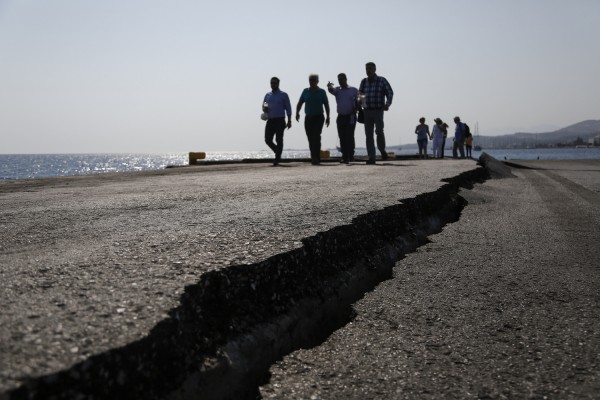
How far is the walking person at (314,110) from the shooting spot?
481 inches

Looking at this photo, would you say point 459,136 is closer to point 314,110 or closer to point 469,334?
point 314,110

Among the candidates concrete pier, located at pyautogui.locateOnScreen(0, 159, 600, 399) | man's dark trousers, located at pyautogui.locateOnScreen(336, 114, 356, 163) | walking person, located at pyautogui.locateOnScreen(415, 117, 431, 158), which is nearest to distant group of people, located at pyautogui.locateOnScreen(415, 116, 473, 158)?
walking person, located at pyautogui.locateOnScreen(415, 117, 431, 158)

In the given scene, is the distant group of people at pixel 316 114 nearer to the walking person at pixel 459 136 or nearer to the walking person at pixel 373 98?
the walking person at pixel 373 98

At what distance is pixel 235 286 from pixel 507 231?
2692 millimetres

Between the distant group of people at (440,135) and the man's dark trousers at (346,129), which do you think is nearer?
the man's dark trousers at (346,129)

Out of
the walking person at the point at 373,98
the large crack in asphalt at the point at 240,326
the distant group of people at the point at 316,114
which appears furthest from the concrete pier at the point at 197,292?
the distant group of people at the point at 316,114

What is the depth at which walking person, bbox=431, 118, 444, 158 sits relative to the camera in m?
24.0

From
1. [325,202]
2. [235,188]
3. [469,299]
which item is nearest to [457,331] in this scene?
[469,299]

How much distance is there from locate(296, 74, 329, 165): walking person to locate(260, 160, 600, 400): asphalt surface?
29.2 ft

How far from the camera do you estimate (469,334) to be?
6.67 ft

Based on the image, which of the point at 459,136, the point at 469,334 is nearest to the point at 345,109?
the point at 469,334

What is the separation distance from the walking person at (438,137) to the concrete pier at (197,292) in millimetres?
20581

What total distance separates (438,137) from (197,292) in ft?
76.5

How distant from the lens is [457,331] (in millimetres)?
2061
